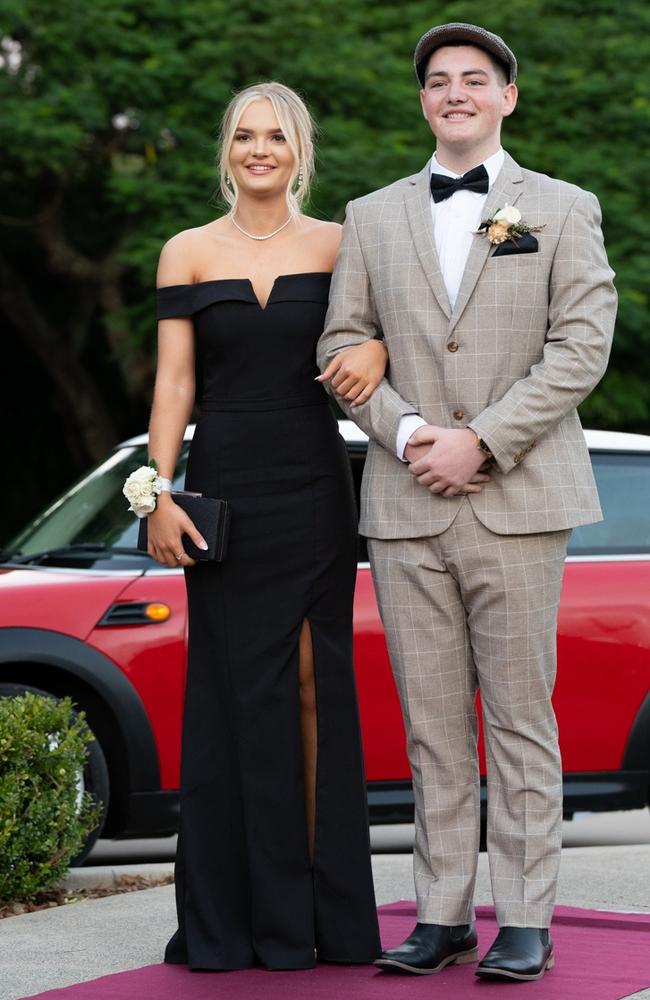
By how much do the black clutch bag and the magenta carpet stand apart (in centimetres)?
110

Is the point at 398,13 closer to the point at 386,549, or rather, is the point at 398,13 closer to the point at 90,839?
the point at 90,839

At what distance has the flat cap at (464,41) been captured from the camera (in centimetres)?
408

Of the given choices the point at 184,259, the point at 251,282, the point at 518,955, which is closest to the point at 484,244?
the point at 251,282

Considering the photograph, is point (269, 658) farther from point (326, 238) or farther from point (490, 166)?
point (490, 166)

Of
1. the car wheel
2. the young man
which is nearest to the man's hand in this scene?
the young man

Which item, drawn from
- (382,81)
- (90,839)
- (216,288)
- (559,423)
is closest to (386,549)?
(559,423)

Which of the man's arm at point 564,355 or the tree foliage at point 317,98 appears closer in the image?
the man's arm at point 564,355

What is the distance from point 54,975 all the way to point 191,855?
1.57 feet

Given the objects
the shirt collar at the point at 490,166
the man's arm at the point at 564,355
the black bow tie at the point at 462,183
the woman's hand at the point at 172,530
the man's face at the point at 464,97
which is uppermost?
the man's face at the point at 464,97

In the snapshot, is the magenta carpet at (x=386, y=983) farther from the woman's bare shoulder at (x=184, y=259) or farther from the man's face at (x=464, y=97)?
the man's face at (x=464, y=97)

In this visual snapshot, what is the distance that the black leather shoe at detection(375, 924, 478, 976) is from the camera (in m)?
4.12

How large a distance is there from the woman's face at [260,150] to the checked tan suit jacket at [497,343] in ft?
1.07

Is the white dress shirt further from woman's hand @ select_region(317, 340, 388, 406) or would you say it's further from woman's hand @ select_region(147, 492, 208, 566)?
woman's hand @ select_region(147, 492, 208, 566)

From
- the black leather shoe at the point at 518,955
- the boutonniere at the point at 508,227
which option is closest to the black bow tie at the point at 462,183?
the boutonniere at the point at 508,227
